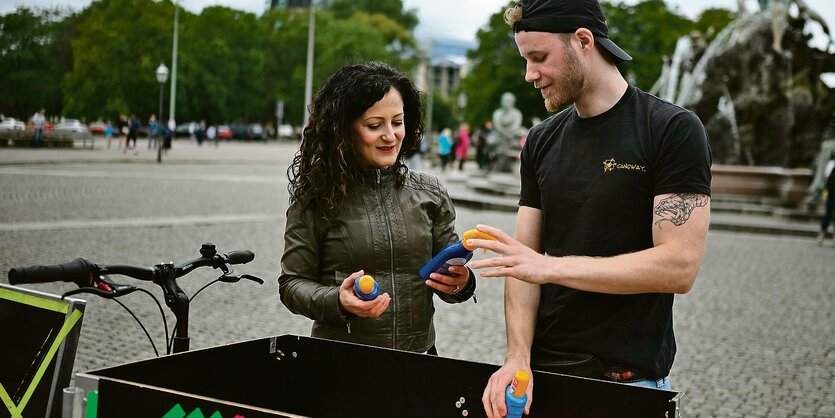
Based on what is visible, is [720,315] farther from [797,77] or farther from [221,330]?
[797,77]

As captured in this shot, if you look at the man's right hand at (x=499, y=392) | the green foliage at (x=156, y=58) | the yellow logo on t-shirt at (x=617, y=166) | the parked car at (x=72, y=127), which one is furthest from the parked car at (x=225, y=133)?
the man's right hand at (x=499, y=392)

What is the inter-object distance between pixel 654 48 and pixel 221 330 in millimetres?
58908

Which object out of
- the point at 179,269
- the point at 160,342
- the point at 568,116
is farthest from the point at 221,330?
the point at 568,116

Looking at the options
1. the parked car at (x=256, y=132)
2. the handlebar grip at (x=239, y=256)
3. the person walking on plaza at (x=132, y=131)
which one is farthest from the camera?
the parked car at (x=256, y=132)

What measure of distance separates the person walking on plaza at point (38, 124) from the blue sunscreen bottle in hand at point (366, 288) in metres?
12.0

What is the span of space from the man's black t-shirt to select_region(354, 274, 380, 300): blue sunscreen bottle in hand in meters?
0.50

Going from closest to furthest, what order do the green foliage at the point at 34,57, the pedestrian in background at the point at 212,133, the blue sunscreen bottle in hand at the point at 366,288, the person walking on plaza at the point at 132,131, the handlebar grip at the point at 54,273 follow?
the handlebar grip at the point at 54,273, the blue sunscreen bottle in hand at the point at 366,288, the green foliage at the point at 34,57, the person walking on plaza at the point at 132,131, the pedestrian in background at the point at 212,133

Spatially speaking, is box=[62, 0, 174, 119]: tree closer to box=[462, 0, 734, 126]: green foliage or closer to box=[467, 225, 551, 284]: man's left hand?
box=[467, 225, 551, 284]: man's left hand

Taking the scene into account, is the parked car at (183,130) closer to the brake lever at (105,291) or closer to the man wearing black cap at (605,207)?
the brake lever at (105,291)

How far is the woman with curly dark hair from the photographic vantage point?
2766mm

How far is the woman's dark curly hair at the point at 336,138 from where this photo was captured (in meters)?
2.76

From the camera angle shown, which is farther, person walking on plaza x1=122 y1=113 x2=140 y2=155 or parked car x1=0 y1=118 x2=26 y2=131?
person walking on plaza x1=122 y1=113 x2=140 y2=155

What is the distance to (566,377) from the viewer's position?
213cm

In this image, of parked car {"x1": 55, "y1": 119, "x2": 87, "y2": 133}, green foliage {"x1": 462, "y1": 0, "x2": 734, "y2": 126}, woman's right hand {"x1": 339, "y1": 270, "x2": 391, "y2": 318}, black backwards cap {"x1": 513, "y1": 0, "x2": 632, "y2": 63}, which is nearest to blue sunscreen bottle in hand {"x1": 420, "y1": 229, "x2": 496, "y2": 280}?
woman's right hand {"x1": 339, "y1": 270, "x2": 391, "y2": 318}
